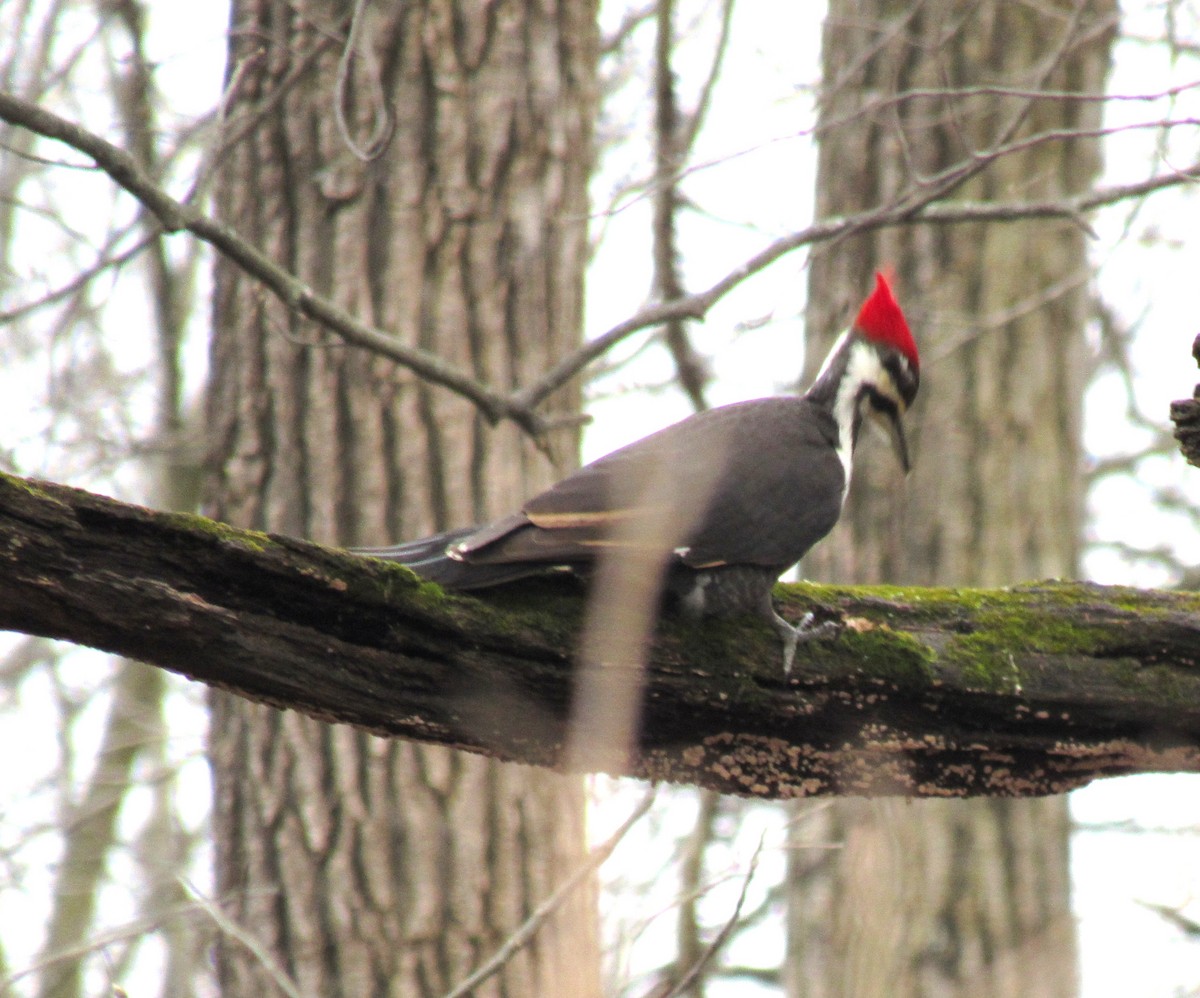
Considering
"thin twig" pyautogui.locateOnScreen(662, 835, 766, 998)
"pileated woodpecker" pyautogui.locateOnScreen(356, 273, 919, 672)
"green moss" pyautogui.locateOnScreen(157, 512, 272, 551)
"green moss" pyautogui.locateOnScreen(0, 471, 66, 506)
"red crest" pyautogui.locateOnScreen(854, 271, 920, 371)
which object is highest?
"red crest" pyautogui.locateOnScreen(854, 271, 920, 371)

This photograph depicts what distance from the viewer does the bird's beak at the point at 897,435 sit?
415cm

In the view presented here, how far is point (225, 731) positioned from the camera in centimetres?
427

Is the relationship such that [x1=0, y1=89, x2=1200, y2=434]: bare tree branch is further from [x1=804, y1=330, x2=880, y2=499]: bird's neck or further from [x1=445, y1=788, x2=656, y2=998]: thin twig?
[x1=445, y1=788, x2=656, y2=998]: thin twig

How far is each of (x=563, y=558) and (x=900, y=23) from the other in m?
2.96

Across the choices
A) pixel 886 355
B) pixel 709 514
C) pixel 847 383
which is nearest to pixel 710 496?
pixel 709 514

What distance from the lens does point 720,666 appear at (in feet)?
9.43

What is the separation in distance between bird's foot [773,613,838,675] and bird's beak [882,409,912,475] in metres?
1.31

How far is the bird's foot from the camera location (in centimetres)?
289

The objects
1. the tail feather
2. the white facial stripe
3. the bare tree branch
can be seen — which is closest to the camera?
the tail feather

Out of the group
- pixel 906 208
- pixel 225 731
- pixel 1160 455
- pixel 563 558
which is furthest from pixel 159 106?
pixel 1160 455

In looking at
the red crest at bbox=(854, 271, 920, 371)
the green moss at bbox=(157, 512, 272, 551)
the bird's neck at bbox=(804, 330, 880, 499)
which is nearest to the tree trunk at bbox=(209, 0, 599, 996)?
the bird's neck at bbox=(804, 330, 880, 499)

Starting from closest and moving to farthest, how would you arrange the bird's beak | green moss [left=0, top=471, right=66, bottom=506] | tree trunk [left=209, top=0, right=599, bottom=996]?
green moss [left=0, top=471, right=66, bottom=506] < tree trunk [left=209, top=0, right=599, bottom=996] < the bird's beak

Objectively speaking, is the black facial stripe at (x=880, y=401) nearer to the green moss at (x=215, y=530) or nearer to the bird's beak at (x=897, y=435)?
the bird's beak at (x=897, y=435)

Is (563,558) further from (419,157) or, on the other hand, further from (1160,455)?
(1160,455)
